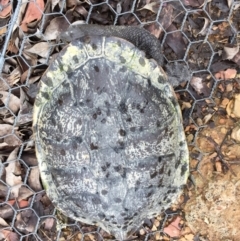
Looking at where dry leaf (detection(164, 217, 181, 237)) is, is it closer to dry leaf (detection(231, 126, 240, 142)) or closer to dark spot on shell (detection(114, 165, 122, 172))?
dry leaf (detection(231, 126, 240, 142))

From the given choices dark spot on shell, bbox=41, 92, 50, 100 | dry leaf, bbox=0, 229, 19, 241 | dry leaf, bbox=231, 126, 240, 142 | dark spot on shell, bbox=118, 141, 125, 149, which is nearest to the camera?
dark spot on shell, bbox=118, 141, 125, 149

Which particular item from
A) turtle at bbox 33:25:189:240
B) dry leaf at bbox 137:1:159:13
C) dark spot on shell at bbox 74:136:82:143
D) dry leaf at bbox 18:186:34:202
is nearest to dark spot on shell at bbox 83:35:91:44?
turtle at bbox 33:25:189:240

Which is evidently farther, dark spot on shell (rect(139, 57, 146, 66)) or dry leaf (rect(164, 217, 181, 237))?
dry leaf (rect(164, 217, 181, 237))

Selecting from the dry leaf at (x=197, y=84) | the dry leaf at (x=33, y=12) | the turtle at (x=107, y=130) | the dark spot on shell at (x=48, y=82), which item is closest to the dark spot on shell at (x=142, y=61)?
the turtle at (x=107, y=130)

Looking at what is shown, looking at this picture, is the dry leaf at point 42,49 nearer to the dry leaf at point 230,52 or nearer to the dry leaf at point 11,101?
the dry leaf at point 11,101

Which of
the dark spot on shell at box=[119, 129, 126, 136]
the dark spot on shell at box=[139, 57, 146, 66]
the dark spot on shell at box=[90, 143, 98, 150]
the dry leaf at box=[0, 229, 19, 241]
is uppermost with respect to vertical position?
the dark spot on shell at box=[139, 57, 146, 66]

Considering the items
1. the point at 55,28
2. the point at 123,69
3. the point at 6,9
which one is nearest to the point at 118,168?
the point at 123,69

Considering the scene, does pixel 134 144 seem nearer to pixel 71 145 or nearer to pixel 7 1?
pixel 71 145
